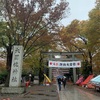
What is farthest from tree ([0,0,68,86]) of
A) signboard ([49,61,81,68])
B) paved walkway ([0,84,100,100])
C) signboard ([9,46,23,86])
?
signboard ([49,61,81,68])

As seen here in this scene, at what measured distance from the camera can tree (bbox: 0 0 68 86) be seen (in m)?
23.4

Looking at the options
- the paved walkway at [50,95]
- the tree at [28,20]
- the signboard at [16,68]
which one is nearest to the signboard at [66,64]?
the tree at [28,20]

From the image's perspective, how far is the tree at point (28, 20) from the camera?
23.4 meters

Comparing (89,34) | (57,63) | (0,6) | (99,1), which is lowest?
(57,63)

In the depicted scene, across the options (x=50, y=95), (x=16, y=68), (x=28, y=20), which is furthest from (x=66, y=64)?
(x=50, y=95)

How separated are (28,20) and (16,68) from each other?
6.30 metres

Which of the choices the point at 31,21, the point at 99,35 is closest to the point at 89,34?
the point at 99,35

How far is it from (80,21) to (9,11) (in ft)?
74.1

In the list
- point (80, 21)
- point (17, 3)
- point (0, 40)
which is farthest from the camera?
point (80, 21)

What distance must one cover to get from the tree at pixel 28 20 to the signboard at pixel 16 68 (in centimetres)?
384

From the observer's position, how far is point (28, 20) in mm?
23688

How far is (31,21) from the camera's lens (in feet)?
78.4

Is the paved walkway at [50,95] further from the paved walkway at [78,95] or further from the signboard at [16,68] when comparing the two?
the signboard at [16,68]

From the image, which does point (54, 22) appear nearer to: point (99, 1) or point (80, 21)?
point (99, 1)
